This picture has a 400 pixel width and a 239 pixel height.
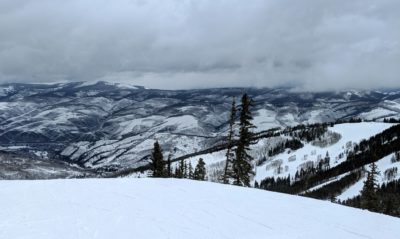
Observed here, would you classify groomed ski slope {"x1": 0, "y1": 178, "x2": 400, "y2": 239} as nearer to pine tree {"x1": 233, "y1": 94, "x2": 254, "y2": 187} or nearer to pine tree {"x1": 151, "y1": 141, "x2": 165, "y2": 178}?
pine tree {"x1": 233, "y1": 94, "x2": 254, "y2": 187}

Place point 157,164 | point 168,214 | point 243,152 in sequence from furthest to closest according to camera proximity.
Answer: point 157,164
point 243,152
point 168,214

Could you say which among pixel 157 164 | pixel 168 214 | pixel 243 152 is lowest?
pixel 157 164

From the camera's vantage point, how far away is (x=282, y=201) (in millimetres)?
23656

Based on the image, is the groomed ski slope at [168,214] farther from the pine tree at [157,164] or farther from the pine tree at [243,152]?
the pine tree at [157,164]

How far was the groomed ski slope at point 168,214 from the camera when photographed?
1462 cm

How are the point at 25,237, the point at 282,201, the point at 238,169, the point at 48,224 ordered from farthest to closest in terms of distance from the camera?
1. the point at 238,169
2. the point at 282,201
3. the point at 48,224
4. the point at 25,237

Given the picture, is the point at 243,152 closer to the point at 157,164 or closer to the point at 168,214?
the point at 157,164

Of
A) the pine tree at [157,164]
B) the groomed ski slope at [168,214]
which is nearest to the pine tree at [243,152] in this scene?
the pine tree at [157,164]

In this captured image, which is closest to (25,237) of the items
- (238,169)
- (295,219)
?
(295,219)

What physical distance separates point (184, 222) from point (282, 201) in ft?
31.0

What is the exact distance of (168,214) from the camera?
17.7 m

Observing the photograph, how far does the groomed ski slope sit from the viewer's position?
14617 millimetres

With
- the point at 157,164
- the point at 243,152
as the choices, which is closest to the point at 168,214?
the point at 243,152

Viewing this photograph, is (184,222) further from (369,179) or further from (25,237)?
(369,179)
